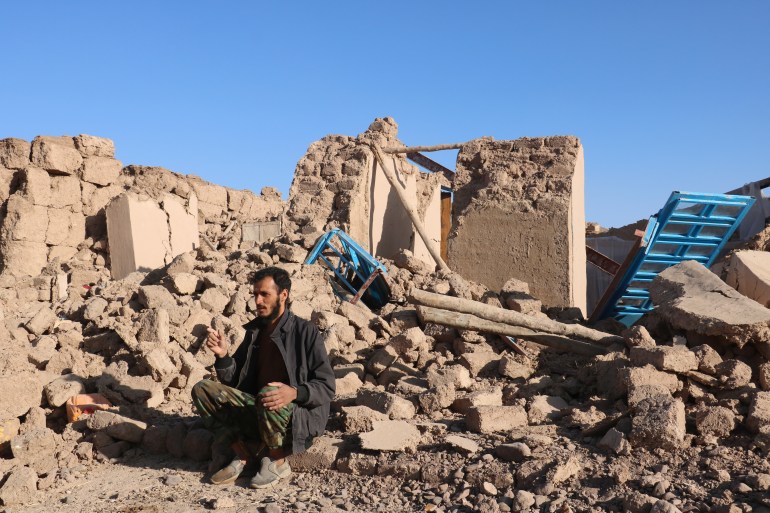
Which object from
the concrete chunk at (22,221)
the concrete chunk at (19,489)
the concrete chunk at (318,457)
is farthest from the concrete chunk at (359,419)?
the concrete chunk at (22,221)

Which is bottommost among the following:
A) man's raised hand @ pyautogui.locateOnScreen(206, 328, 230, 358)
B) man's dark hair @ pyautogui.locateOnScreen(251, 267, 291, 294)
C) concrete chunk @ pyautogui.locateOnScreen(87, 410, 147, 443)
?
concrete chunk @ pyautogui.locateOnScreen(87, 410, 147, 443)

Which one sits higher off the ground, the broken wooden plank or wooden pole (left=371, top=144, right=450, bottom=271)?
wooden pole (left=371, top=144, right=450, bottom=271)

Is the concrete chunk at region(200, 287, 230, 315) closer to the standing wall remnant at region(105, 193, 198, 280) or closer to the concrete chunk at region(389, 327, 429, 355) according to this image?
the concrete chunk at region(389, 327, 429, 355)

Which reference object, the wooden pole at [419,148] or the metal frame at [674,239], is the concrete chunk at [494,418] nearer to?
the metal frame at [674,239]

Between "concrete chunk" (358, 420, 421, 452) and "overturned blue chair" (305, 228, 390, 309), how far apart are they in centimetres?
357

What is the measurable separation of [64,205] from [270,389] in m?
7.32

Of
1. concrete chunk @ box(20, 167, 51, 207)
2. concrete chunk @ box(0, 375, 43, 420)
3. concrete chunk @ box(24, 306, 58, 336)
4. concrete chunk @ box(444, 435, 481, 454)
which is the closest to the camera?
concrete chunk @ box(444, 435, 481, 454)

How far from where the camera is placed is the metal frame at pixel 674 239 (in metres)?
6.51

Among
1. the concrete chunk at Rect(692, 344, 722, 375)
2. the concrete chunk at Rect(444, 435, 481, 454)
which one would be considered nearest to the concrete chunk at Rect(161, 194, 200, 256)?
the concrete chunk at Rect(444, 435, 481, 454)

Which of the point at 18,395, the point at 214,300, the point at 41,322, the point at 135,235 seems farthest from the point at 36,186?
the point at 18,395

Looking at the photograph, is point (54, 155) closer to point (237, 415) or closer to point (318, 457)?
point (237, 415)

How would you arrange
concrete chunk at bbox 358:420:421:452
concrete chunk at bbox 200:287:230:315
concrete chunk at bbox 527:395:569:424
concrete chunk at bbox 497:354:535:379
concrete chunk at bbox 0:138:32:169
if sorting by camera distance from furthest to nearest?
concrete chunk at bbox 0:138:32:169
concrete chunk at bbox 200:287:230:315
concrete chunk at bbox 497:354:535:379
concrete chunk at bbox 527:395:569:424
concrete chunk at bbox 358:420:421:452

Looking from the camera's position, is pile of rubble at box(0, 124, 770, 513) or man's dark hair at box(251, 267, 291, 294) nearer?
pile of rubble at box(0, 124, 770, 513)

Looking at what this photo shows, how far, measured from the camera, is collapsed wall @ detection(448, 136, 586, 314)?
7227mm
